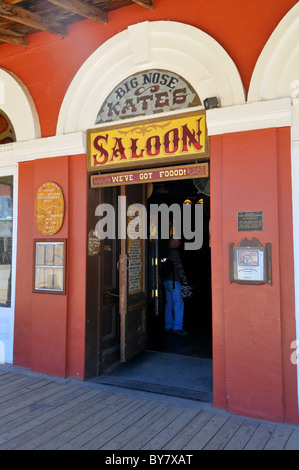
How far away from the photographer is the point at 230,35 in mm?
3605

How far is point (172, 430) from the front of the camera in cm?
308

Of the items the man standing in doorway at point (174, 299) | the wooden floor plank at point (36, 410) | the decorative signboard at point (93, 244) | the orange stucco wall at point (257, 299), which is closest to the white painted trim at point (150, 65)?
the orange stucco wall at point (257, 299)

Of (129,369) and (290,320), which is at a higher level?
(290,320)

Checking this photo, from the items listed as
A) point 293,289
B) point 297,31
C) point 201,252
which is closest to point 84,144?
point 297,31

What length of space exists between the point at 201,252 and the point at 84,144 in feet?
20.1

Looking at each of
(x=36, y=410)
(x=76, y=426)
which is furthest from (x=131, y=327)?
(x=76, y=426)

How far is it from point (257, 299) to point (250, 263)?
330mm

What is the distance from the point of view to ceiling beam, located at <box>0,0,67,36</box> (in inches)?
155

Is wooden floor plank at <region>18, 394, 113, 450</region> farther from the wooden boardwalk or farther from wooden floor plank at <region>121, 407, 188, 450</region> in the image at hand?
wooden floor plank at <region>121, 407, 188, 450</region>

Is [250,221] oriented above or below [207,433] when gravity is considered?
above

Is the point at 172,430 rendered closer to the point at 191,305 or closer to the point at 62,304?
the point at 62,304

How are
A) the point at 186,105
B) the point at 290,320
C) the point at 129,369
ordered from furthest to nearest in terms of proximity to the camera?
1. the point at 129,369
2. the point at 186,105
3. the point at 290,320

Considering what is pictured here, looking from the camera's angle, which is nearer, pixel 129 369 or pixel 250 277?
pixel 250 277

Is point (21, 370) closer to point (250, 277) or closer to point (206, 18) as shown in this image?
point (250, 277)
